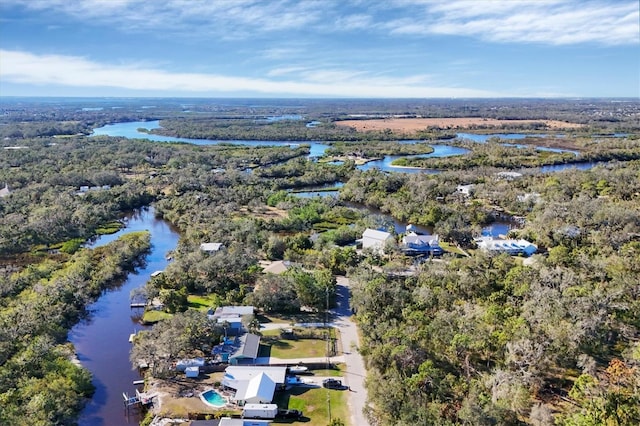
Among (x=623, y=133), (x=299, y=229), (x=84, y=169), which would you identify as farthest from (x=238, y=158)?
(x=623, y=133)

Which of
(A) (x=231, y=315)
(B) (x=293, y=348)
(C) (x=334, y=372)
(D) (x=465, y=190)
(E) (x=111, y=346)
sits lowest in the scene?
(E) (x=111, y=346)

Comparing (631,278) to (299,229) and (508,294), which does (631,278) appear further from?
(299,229)

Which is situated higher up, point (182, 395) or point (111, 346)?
point (182, 395)

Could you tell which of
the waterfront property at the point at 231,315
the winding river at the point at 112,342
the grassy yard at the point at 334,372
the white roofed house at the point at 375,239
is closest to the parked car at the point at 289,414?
the grassy yard at the point at 334,372

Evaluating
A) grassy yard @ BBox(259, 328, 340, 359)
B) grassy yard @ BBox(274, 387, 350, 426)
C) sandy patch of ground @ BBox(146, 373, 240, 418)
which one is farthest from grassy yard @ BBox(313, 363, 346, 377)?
sandy patch of ground @ BBox(146, 373, 240, 418)

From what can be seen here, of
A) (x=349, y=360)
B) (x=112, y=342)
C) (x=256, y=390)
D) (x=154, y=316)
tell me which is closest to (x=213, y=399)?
(x=256, y=390)

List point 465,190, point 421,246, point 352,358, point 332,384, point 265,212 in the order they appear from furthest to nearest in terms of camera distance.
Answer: point 465,190
point 265,212
point 421,246
point 352,358
point 332,384

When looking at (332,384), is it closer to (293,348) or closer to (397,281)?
(293,348)

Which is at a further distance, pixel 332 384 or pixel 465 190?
pixel 465 190
